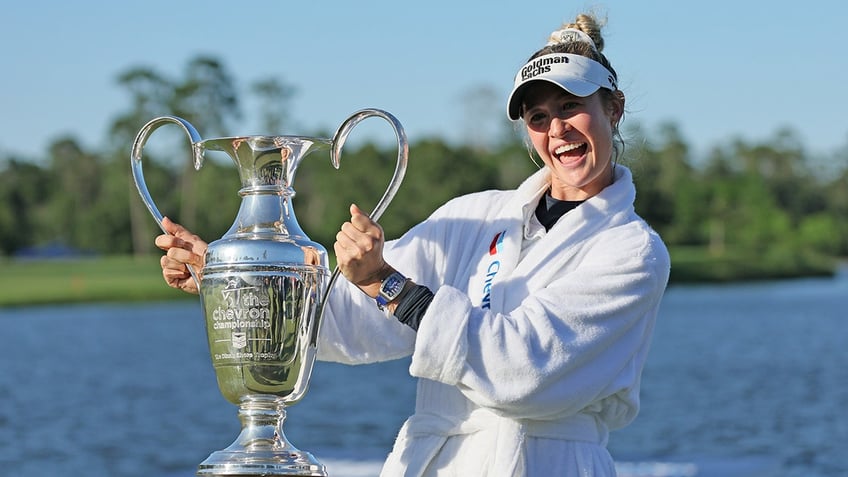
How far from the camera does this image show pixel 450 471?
2689 mm

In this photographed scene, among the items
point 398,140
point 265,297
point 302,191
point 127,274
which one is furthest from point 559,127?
point 302,191

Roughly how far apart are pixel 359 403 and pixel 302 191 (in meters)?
49.3

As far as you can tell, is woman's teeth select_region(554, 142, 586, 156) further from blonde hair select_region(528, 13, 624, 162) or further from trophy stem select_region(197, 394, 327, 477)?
trophy stem select_region(197, 394, 327, 477)

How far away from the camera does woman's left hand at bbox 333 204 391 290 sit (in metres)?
2.34

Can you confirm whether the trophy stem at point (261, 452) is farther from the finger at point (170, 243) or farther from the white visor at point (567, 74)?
the white visor at point (567, 74)

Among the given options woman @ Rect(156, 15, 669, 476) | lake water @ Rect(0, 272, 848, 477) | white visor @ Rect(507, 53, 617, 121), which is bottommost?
lake water @ Rect(0, 272, 848, 477)

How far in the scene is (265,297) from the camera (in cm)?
246

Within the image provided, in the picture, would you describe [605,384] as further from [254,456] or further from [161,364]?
[161,364]

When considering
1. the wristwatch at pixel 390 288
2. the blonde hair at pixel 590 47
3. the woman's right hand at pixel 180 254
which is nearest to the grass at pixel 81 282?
the woman's right hand at pixel 180 254

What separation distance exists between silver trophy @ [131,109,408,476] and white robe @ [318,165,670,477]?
0.79 ft

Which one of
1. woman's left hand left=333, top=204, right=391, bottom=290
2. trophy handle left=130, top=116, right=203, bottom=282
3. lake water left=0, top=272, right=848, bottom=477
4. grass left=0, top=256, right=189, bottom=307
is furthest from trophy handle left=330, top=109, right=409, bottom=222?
grass left=0, top=256, right=189, bottom=307

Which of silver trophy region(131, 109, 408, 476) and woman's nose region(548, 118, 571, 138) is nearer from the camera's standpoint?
silver trophy region(131, 109, 408, 476)

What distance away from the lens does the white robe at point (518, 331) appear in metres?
2.43

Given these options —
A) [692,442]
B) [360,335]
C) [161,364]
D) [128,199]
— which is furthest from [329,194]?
[360,335]
